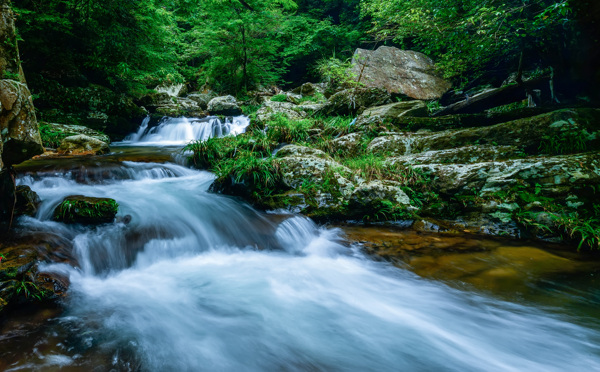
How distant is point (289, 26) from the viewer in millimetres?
A: 17578

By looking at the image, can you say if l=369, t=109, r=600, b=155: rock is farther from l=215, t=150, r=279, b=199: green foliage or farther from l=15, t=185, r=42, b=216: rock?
l=15, t=185, r=42, b=216: rock

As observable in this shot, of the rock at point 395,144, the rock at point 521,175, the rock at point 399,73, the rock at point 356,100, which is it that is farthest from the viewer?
the rock at point 399,73

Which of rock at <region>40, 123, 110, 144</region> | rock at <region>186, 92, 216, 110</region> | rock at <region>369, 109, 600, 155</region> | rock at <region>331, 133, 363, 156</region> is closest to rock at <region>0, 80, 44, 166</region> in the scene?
rock at <region>331, 133, 363, 156</region>

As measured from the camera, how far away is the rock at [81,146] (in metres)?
7.22

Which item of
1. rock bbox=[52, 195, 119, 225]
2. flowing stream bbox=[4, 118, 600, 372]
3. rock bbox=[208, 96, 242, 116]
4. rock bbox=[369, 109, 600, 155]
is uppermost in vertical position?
rock bbox=[208, 96, 242, 116]

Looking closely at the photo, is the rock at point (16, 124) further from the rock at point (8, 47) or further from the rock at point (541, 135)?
the rock at point (541, 135)

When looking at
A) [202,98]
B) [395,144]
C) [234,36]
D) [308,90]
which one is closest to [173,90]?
[202,98]

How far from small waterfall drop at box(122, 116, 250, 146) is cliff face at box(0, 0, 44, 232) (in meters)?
8.05

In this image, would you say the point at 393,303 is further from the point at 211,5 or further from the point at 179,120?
the point at 211,5

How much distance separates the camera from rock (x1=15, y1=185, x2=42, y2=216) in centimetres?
365

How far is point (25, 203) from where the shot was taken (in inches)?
146

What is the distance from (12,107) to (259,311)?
3083 millimetres

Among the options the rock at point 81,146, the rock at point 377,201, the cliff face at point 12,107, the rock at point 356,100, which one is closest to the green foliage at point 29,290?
the cliff face at point 12,107

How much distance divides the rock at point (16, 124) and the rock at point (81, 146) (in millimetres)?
5230
